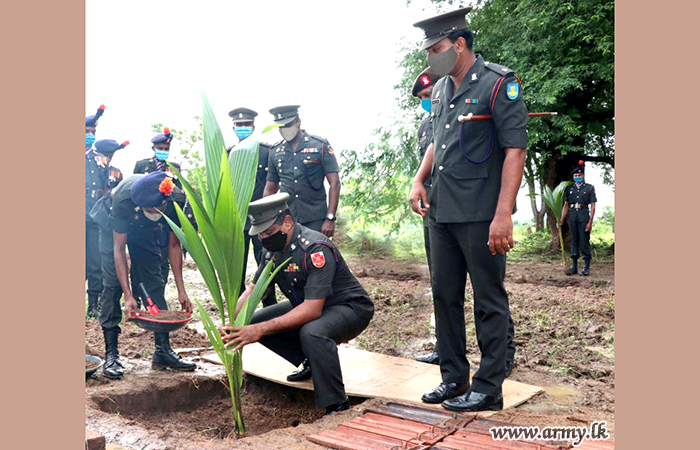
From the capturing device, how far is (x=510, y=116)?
278 centimetres

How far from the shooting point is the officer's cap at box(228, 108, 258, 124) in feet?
17.7

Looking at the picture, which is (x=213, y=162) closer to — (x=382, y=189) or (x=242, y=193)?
(x=242, y=193)

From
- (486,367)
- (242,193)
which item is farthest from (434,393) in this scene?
(242,193)

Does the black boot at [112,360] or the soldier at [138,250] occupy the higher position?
the soldier at [138,250]

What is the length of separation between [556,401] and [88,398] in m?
2.55

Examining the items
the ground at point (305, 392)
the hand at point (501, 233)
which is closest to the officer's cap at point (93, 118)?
the ground at point (305, 392)

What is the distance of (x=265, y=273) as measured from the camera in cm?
293

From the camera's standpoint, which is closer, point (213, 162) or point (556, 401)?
point (213, 162)

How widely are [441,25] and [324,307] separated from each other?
5.26ft

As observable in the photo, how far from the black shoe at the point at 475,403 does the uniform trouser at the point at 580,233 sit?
20.7 feet

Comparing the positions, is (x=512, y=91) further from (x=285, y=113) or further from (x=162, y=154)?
(x=162, y=154)

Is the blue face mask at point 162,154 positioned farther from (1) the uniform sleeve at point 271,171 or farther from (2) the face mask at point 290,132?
(2) the face mask at point 290,132

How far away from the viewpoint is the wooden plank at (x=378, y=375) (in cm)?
318

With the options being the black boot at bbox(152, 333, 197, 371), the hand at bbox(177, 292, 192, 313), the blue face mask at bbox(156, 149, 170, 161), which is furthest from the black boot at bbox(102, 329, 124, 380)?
the blue face mask at bbox(156, 149, 170, 161)
